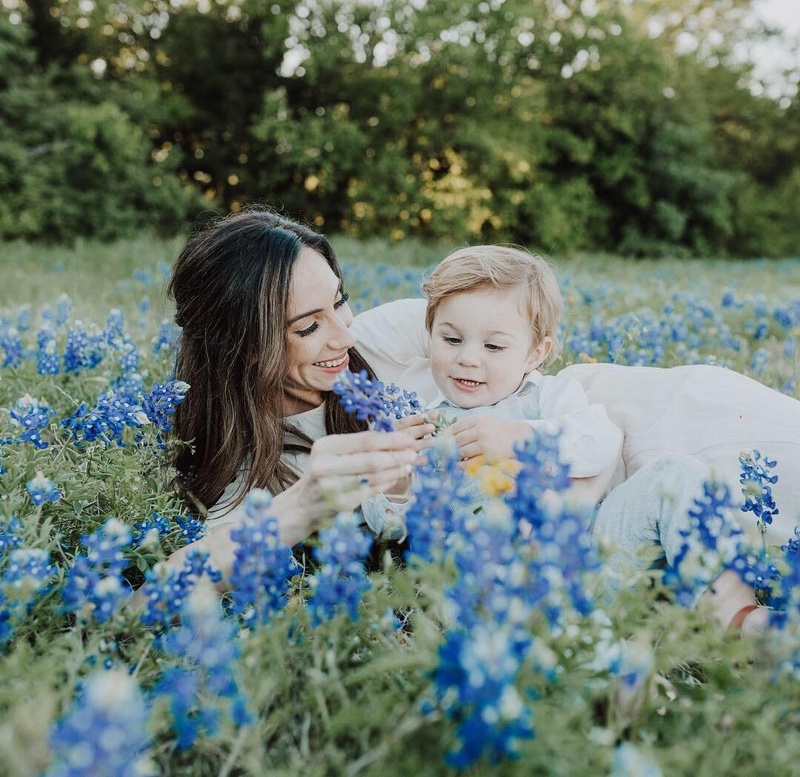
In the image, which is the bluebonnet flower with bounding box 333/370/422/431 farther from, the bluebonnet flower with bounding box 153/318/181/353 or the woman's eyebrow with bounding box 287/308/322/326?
the bluebonnet flower with bounding box 153/318/181/353

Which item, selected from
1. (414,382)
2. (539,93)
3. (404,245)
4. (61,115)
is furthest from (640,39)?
(414,382)

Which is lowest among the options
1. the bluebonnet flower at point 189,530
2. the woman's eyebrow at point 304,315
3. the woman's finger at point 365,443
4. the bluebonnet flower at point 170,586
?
the bluebonnet flower at point 189,530

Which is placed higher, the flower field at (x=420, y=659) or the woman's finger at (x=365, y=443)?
the woman's finger at (x=365, y=443)

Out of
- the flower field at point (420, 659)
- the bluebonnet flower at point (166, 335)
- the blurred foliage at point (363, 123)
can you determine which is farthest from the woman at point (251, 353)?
the blurred foliage at point (363, 123)

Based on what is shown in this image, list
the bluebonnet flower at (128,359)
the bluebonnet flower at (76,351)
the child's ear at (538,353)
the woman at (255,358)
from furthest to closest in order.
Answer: the bluebonnet flower at (76,351)
the bluebonnet flower at (128,359)
the child's ear at (538,353)
the woman at (255,358)

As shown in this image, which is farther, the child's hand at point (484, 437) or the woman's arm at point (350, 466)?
the child's hand at point (484, 437)

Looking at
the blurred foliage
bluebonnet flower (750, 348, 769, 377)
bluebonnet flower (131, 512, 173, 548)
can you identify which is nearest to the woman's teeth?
bluebonnet flower (131, 512, 173, 548)

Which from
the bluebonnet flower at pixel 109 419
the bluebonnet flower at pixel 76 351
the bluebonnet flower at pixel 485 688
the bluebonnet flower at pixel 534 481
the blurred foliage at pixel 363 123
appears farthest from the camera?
the blurred foliage at pixel 363 123

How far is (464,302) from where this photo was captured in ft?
8.48

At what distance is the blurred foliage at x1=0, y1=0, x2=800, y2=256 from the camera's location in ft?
45.0

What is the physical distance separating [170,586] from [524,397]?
4.43 feet

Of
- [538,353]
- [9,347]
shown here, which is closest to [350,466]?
[538,353]

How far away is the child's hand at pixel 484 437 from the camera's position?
205 cm

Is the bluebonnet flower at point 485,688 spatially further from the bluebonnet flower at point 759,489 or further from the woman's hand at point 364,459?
the bluebonnet flower at point 759,489
